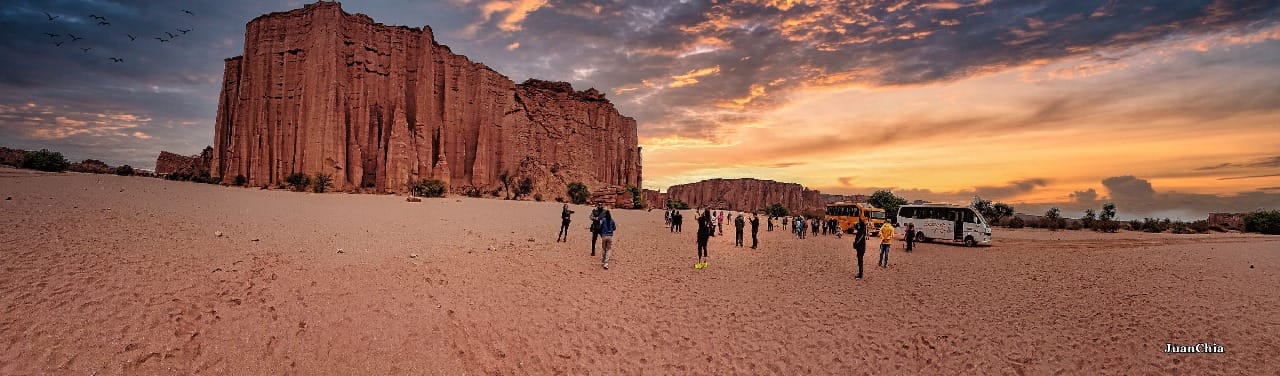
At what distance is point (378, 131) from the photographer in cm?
5106

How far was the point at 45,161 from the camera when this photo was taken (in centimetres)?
3550

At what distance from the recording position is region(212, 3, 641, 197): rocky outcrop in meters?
46.5

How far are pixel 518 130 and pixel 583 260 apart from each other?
199 feet

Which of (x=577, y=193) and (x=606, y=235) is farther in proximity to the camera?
(x=577, y=193)

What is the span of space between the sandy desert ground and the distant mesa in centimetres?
16618

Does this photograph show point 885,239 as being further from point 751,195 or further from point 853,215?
point 751,195

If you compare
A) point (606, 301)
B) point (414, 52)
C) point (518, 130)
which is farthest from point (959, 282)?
point (518, 130)

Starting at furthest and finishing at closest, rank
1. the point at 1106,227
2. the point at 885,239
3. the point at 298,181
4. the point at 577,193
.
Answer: the point at 577,193
the point at 1106,227
the point at 298,181
the point at 885,239

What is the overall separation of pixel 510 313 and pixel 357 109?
50225 mm

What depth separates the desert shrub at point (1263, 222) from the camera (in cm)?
5303

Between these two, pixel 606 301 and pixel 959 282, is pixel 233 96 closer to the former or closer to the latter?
pixel 606 301

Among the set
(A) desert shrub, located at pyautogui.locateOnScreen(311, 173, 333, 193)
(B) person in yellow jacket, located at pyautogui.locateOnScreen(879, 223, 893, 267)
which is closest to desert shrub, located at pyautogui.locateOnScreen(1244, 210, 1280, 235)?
(B) person in yellow jacket, located at pyautogui.locateOnScreen(879, 223, 893, 267)

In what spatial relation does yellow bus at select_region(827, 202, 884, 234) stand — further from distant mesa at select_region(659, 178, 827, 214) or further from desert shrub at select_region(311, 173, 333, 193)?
distant mesa at select_region(659, 178, 827, 214)

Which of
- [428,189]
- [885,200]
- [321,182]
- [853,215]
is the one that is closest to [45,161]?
[321,182]
